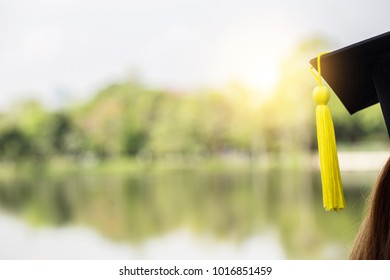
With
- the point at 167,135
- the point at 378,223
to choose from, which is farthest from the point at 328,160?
the point at 167,135

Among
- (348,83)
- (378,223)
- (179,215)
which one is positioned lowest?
(179,215)

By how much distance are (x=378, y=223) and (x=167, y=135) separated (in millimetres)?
1527

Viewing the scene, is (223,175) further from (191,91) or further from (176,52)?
(176,52)

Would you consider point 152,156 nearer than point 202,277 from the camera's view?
No

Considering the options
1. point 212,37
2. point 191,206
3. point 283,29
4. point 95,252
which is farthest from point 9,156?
point 283,29

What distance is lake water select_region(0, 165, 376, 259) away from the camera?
2.23 metres

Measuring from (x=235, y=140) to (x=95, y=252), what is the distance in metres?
0.68

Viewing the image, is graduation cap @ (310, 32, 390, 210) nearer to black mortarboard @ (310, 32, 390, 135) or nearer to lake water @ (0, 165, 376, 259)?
black mortarboard @ (310, 32, 390, 135)

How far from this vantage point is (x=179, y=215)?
237 centimetres

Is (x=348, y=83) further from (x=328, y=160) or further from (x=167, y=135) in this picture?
(x=167, y=135)

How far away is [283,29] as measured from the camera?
6.31 ft

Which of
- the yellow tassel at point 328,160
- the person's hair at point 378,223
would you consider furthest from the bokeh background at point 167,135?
the person's hair at point 378,223

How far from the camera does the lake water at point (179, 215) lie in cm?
223

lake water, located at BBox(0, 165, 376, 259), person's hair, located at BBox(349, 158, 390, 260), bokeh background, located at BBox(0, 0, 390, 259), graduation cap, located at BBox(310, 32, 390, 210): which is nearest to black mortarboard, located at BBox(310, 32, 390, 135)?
graduation cap, located at BBox(310, 32, 390, 210)
